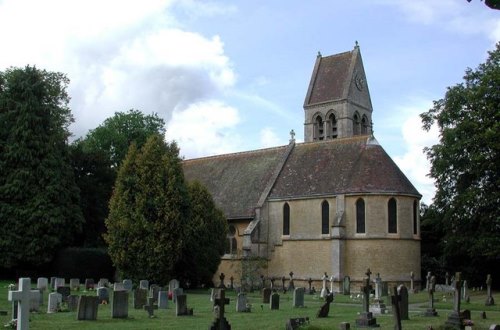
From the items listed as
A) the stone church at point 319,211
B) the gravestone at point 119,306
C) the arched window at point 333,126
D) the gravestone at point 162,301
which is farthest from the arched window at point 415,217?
the gravestone at point 119,306

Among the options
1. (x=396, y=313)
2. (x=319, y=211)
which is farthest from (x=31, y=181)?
(x=396, y=313)

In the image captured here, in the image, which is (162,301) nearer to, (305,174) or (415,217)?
(305,174)

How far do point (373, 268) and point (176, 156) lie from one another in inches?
536

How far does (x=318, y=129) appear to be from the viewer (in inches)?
Answer: 2313

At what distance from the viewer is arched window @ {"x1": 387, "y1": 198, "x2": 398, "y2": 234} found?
37312mm

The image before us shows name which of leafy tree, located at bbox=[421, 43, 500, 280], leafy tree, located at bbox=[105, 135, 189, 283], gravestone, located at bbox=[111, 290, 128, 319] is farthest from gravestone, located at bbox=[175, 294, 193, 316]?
leafy tree, located at bbox=[421, 43, 500, 280]

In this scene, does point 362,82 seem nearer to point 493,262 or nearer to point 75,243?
point 493,262

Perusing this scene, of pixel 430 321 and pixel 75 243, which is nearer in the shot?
pixel 430 321

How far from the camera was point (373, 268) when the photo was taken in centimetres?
3669

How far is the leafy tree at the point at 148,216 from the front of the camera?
32219 millimetres

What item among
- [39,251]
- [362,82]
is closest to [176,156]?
[39,251]

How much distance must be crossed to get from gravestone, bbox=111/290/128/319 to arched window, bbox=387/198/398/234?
22.7 metres

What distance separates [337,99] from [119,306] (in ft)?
136

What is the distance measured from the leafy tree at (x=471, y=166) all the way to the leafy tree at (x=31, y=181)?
23353 mm
